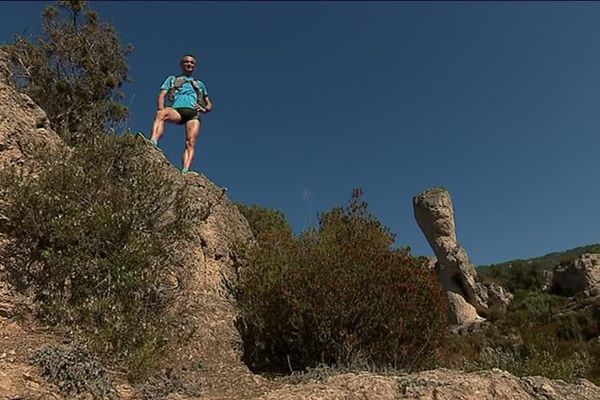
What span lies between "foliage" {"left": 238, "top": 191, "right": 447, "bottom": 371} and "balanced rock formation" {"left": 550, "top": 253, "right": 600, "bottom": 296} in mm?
24002

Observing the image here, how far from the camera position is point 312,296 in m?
6.73

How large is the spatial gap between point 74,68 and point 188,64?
501 cm

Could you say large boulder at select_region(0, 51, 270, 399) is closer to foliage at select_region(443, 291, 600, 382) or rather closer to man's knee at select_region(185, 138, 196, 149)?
man's knee at select_region(185, 138, 196, 149)

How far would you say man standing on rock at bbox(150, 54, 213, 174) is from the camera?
29.4 ft

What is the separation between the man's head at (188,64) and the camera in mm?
9091

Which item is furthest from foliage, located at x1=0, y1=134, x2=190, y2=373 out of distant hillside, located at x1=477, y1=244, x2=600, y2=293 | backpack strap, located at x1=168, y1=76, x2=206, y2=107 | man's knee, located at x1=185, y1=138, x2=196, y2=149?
distant hillside, located at x1=477, y1=244, x2=600, y2=293

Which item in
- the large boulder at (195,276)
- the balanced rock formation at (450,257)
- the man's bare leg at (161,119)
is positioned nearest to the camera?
the large boulder at (195,276)

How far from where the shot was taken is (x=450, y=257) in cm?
3152

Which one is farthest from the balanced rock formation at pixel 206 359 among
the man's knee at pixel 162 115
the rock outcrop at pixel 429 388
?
the man's knee at pixel 162 115

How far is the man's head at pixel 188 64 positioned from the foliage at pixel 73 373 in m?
5.42

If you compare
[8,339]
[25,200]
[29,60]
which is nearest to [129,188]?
[25,200]

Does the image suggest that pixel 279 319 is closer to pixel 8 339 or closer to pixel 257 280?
pixel 257 280

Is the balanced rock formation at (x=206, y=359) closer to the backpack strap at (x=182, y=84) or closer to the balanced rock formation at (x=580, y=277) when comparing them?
the backpack strap at (x=182, y=84)

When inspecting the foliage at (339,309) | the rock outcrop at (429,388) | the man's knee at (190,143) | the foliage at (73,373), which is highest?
the man's knee at (190,143)
